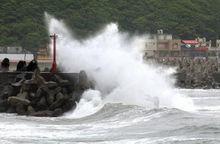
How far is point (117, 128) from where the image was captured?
22891 millimetres

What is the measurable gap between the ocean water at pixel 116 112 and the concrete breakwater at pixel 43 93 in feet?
1.28

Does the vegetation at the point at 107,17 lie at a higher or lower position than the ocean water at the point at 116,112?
higher

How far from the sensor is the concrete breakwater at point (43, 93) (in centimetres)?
2925

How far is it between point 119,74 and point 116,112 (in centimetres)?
549

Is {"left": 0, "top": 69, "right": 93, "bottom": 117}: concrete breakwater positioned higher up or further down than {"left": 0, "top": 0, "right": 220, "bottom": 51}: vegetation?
further down

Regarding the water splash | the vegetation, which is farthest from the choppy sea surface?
the vegetation

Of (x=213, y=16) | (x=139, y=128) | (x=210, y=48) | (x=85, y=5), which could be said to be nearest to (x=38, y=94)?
(x=139, y=128)

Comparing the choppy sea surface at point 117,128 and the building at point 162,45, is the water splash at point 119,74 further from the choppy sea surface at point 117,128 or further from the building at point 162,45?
the building at point 162,45

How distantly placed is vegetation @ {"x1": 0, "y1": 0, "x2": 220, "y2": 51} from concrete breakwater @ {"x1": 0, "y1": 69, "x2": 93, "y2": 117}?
5627 centimetres

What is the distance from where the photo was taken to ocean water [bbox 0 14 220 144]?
20547 mm

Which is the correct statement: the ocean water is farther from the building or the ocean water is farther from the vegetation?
the building

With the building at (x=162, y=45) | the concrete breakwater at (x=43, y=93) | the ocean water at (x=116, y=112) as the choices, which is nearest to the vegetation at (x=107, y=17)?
the building at (x=162, y=45)

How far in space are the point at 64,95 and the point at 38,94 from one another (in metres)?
1.00

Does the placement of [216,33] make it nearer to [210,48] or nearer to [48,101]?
[210,48]
